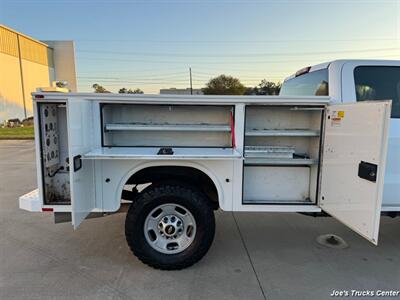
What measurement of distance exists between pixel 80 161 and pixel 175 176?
98 centimetres

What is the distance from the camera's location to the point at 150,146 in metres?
3.26

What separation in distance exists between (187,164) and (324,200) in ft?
4.84

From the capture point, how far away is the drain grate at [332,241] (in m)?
3.50

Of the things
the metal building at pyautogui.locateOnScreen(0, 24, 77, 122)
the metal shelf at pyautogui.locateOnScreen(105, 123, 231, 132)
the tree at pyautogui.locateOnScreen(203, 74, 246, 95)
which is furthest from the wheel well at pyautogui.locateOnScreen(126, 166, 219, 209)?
the tree at pyautogui.locateOnScreen(203, 74, 246, 95)

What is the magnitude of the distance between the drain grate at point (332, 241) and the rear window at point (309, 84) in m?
1.89

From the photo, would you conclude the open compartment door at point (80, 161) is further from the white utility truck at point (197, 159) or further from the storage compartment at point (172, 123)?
the storage compartment at point (172, 123)

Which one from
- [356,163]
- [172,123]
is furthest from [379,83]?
[172,123]

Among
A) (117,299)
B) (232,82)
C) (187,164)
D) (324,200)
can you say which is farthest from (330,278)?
(232,82)

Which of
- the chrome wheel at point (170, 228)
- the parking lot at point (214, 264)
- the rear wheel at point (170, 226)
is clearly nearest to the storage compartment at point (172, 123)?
the rear wheel at point (170, 226)

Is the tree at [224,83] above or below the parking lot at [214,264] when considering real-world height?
above

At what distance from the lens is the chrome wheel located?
9.52 ft

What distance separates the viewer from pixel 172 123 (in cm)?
328

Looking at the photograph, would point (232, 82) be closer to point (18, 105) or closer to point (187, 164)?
point (18, 105)

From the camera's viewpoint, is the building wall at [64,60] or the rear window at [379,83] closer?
the rear window at [379,83]
